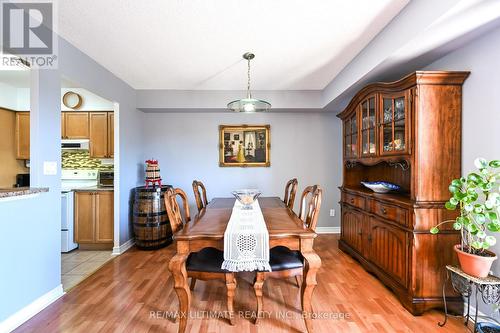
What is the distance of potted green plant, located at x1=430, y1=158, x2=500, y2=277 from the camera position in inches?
55.7

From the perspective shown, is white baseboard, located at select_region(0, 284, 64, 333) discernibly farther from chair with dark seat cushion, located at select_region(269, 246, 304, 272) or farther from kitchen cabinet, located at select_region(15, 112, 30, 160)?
kitchen cabinet, located at select_region(15, 112, 30, 160)

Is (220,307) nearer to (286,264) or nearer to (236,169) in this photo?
(286,264)

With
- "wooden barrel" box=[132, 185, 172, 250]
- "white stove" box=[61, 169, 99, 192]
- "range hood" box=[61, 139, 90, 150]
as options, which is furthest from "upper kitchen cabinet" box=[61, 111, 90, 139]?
"wooden barrel" box=[132, 185, 172, 250]

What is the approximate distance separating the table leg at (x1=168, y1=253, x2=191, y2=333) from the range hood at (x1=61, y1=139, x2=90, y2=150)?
9.48ft

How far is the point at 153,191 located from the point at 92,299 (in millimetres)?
1439

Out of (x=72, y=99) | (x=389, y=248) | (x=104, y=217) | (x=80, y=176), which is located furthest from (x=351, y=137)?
(x=80, y=176)

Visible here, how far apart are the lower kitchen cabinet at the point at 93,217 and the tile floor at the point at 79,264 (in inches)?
6.6

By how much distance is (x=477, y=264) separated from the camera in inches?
59.9

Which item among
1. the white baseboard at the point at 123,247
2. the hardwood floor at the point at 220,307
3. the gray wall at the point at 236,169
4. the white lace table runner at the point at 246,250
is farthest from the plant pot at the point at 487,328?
the white baseboard at the point at 123,247

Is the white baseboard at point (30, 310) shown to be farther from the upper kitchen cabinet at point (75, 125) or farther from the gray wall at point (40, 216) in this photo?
the upper kitchen cabinet at point (75, 125)

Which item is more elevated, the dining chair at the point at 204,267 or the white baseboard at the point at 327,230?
the dining chair at the point at 204,267

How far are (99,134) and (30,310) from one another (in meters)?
2.38

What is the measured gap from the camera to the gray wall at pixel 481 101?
163cm

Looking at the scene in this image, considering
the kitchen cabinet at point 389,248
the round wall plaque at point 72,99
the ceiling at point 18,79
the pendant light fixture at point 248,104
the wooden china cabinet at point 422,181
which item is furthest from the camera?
the round wall plaque at point 72,99
